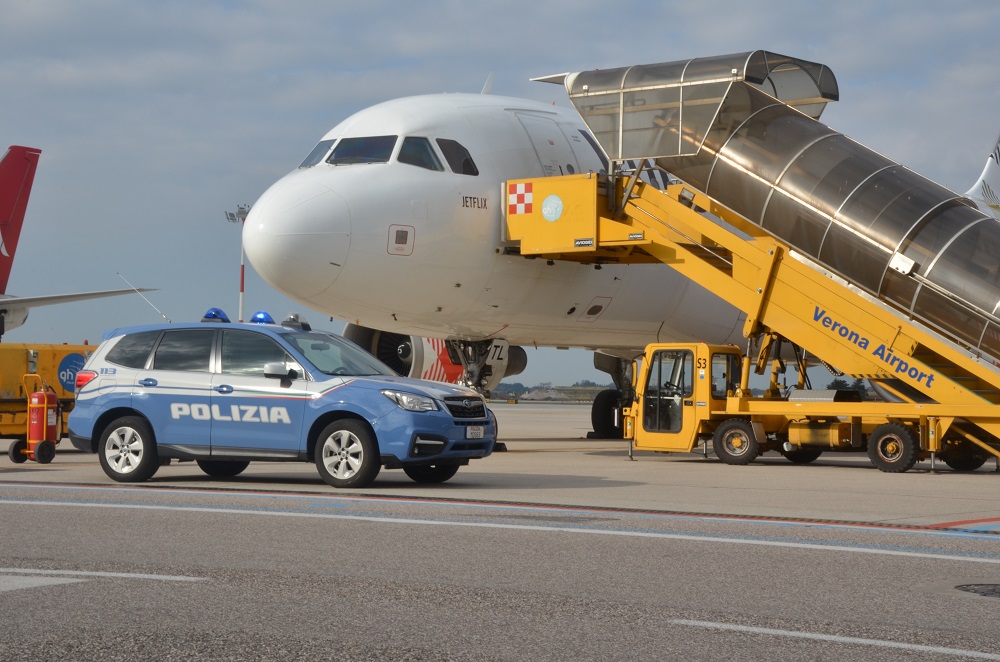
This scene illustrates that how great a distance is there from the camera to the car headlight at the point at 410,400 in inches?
480

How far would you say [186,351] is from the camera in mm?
13258

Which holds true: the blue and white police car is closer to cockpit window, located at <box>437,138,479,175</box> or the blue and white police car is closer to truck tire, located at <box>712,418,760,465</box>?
cockpit window, located at <box>437,138,479,175</box>

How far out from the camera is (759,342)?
19.2 meters

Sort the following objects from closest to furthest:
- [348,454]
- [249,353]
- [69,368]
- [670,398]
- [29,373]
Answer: [348,454] → [249,353] → [670,398] → [29,373] → [69,368]

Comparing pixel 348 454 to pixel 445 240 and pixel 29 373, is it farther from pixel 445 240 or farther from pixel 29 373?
pixel 29 373

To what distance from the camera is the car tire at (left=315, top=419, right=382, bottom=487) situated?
39.6 feet

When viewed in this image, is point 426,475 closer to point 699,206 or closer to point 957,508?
point 957,508

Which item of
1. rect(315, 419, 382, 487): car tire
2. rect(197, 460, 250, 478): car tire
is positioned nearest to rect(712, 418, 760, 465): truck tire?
rect(197, 460, 250, 478): car tire

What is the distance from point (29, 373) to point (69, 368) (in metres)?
1.16

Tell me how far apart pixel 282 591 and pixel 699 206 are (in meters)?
13.8

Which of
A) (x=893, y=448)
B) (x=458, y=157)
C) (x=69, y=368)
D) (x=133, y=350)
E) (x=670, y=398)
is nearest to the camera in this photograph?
(x=133, y=350)

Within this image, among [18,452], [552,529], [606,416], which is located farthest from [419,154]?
[552,529]

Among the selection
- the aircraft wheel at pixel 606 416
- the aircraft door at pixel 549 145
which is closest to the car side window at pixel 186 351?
the aircraft door at pixel 549 145

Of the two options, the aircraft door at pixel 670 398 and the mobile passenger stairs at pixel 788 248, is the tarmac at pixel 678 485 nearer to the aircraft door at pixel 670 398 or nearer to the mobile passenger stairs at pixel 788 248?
the aircraft door at pixel 670 398
